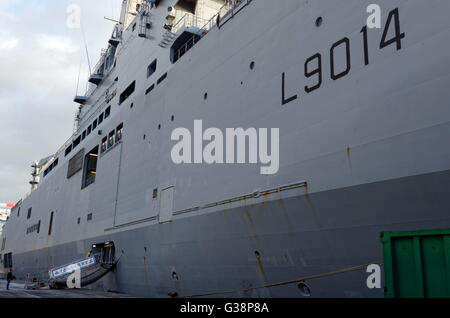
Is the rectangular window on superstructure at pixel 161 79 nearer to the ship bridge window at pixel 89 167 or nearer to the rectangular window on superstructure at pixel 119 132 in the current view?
the rectangular window on superstructure at pixel 119 132

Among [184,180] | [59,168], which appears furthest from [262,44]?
[59,168]

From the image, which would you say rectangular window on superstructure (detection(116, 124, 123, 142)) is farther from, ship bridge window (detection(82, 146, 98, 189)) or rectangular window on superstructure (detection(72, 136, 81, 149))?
rectangular window on superstructure (detection(72, 136, 81, 149))

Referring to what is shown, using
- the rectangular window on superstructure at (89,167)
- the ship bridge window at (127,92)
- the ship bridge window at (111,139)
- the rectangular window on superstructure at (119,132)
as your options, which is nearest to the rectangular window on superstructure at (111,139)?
the ship bridge window at (111,139)

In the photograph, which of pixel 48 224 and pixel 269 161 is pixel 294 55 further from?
pixel 48 224

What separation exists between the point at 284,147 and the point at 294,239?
1.75 meters

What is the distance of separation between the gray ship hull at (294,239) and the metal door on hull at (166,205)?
26 centimetres

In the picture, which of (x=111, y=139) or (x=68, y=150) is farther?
(x=68, y=150)

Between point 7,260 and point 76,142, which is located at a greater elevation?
point 76,142

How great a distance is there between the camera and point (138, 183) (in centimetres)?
1275

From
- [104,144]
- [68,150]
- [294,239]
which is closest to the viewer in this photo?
[294,239]

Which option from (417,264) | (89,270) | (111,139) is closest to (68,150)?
(111,139)

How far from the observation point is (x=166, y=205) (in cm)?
1072

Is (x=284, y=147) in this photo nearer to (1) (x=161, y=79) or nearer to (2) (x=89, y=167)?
(1) (x=161, y=79)

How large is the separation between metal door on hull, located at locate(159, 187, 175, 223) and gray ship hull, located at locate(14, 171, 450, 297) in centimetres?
26
